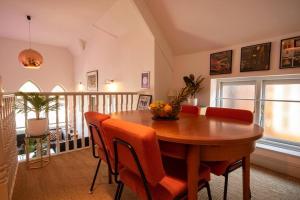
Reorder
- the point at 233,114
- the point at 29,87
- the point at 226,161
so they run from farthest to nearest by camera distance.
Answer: the point at 29,87, the point at 233,114, the point at 226,161

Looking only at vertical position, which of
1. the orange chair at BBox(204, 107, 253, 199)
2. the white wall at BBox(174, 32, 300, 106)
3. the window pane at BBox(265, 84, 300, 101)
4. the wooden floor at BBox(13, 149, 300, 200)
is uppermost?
the white wall at BBox(174, 32, 300, 106)

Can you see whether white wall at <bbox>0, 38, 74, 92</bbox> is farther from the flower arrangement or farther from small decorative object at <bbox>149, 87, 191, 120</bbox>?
small decorative object at <bbox>149, 87, 191, 120</bbox>

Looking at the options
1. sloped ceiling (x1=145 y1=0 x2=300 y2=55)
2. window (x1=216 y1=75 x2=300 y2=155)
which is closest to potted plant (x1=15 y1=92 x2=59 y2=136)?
sloped ceiling (x1=145 y1=0 x2=300 y2=55)

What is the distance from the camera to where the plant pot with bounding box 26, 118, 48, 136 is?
86.2 inches

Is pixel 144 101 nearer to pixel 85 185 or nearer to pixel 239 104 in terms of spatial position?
pixel 239 104

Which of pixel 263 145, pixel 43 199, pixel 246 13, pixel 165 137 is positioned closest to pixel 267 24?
pixel 246 13

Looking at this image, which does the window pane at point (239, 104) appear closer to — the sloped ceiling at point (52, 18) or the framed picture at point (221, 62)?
the framed picture at point (221, 62)

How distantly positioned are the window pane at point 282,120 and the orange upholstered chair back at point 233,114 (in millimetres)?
1323

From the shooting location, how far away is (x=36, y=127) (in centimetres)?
221

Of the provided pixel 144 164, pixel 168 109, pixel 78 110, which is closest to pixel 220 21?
pixel 168 109

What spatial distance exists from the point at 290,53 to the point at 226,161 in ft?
5.78

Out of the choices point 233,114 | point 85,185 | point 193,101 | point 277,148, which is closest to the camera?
point 233,114

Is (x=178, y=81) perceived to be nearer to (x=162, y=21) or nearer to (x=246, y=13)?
(x=162, y=21)

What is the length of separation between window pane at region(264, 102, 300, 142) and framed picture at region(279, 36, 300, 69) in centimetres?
59
